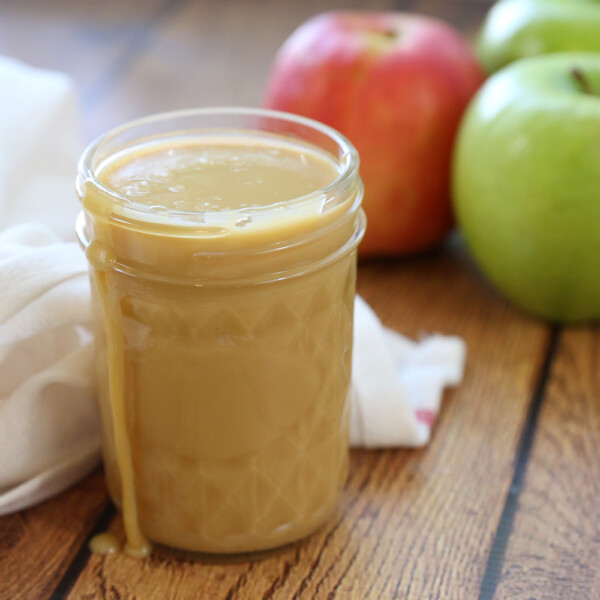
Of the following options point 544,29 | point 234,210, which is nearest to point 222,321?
point 234,210

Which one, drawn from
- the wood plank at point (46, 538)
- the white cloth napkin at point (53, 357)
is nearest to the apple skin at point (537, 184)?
the white cloth napkin at point (53, 357)

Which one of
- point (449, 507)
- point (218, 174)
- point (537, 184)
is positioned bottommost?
point (449, 507)

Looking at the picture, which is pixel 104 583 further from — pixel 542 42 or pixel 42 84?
pixel 542 42

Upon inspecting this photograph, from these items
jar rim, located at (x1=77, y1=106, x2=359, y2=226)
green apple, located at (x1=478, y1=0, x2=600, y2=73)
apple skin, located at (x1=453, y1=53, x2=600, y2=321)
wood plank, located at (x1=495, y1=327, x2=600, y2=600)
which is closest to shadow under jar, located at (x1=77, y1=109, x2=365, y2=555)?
jar rim, located at (x1=77, y1=106, x2=359, y2=226)

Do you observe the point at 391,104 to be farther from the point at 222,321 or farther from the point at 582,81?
the point at 222,321

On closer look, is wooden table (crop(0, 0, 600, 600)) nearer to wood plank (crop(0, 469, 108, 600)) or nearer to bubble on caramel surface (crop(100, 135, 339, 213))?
wood plank (crop(0, 469, 108, 600))

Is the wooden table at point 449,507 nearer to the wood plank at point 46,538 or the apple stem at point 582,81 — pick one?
the wood plank at point 46,538
